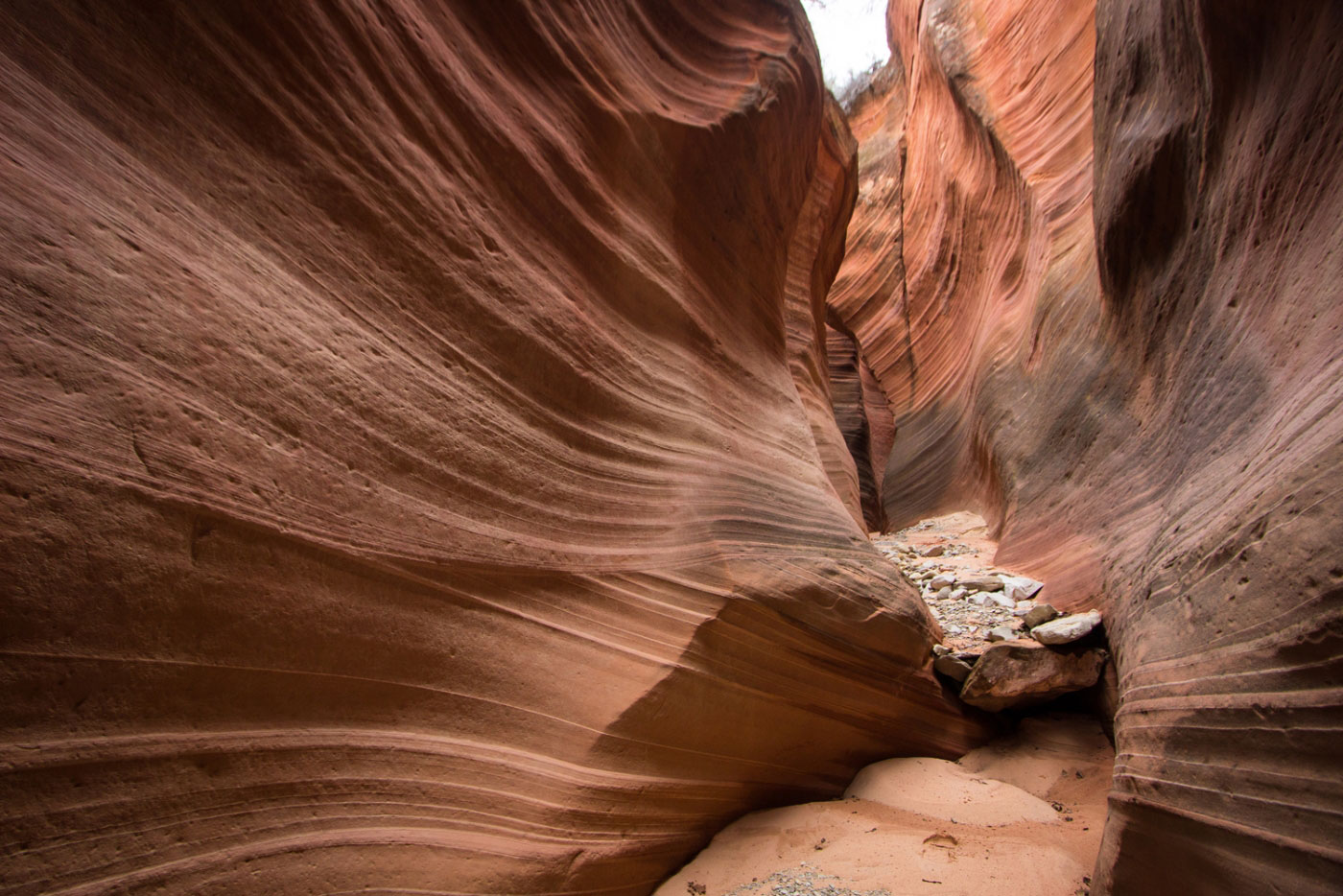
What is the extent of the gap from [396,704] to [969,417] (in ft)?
25.4

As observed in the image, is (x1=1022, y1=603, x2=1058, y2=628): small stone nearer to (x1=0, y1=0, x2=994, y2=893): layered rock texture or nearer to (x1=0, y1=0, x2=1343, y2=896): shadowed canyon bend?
(x1=0, y1=0, x2=1343, y2=896): shadowed canyon bend

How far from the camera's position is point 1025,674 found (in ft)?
12.9

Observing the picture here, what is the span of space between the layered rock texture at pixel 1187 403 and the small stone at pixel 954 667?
0.78 meters

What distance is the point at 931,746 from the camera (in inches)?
154

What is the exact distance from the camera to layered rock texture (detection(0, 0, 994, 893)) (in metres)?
1.56

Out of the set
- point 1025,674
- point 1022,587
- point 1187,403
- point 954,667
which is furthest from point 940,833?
point 1187,403

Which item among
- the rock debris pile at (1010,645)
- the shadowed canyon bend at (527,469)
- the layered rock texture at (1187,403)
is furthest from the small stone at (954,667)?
the layered rock texture at (1187,403)

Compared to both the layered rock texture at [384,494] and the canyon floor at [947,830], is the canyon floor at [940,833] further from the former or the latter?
the layered rock texture at [384,494]

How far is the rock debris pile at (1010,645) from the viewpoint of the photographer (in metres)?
3.88

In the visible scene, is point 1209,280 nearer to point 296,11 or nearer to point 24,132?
point 296,11

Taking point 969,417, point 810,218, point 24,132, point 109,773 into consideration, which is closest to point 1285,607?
point 109,773

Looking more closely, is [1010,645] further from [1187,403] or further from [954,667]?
[1187,403]

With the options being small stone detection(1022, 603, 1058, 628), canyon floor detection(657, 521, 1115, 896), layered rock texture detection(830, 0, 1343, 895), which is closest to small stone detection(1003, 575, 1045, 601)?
layered rock texture detection(830, 0, 1343, 895)

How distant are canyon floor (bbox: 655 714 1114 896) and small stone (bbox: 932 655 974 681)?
1.46 ft
